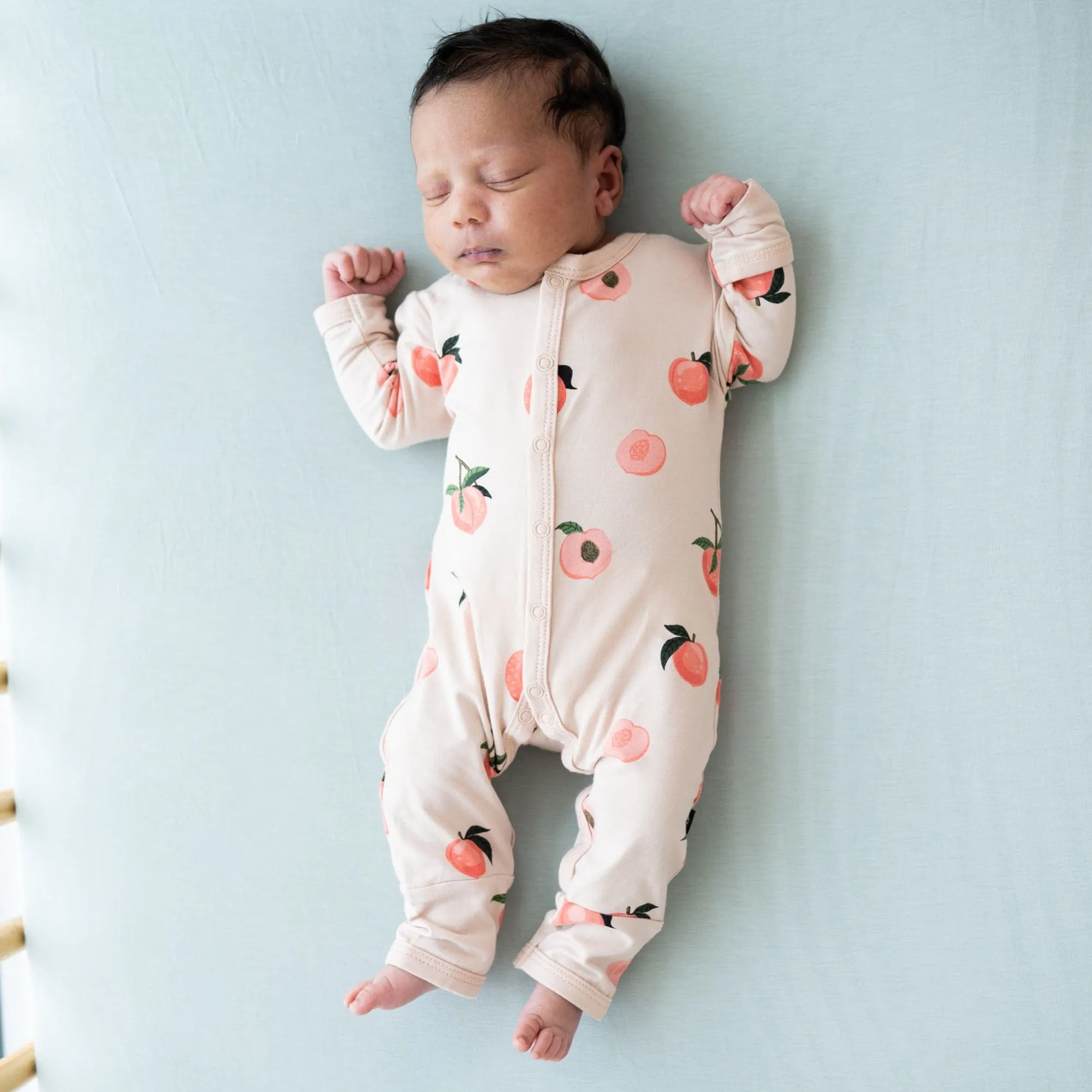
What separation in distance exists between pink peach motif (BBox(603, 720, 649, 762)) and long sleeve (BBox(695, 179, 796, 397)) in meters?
0.43

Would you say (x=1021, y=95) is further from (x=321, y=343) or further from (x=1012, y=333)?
(x=321, y=343)

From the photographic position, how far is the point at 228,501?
124cm

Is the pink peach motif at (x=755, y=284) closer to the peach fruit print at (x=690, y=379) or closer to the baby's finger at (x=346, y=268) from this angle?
the peach fruit print at (x=690, y=379)

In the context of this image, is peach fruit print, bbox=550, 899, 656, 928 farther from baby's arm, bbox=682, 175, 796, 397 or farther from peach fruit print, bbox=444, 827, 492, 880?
baby's arm, bbox=682, 175, 796, 397

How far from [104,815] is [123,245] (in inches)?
31.0

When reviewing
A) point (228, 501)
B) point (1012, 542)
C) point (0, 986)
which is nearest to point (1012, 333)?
point (1012, 542)

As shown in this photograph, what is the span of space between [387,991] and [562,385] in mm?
712

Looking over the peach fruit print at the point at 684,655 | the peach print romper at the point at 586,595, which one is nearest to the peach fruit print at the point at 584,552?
the peach print romper at the point at 586,595

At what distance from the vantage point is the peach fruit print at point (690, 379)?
3.45 feet

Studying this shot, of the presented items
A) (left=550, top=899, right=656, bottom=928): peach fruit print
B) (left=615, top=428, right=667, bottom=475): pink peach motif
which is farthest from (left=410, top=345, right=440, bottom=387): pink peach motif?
(left=550, top=899, right=656, bottom=928): peach fruit print

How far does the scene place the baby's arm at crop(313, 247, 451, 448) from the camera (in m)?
1.14

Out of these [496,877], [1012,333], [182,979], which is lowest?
[182,979]

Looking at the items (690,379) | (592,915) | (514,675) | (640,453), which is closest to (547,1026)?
(592,915)

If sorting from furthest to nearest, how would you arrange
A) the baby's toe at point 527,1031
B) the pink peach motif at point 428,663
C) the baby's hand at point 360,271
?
1. the baby's hand at point 360,271
2. the pink peach motif at point 428,663
3. the baby's toe at point 527,1031
